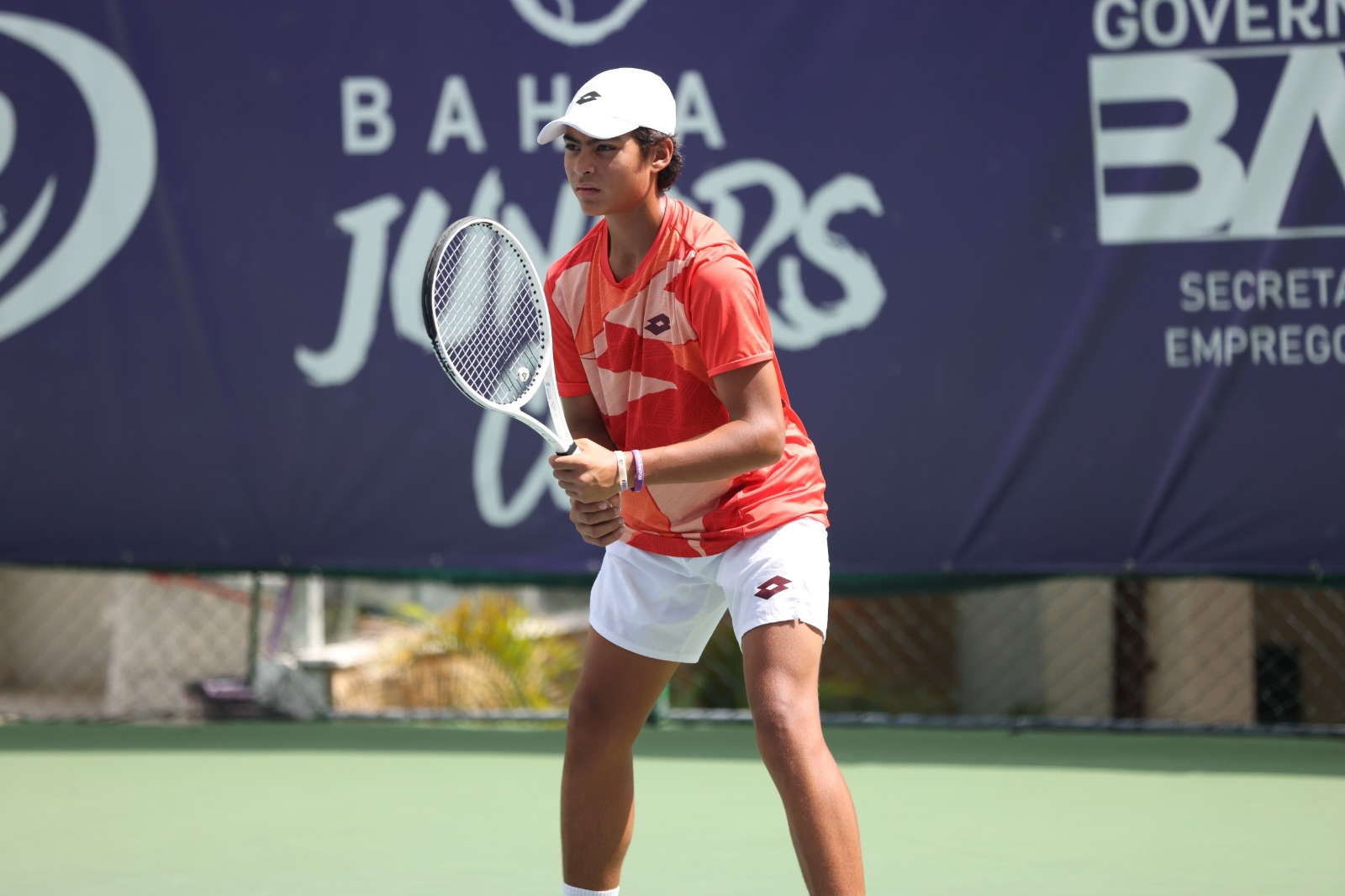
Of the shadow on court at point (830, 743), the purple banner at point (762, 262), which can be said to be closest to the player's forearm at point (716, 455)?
the shadow on court at point (830, 743)

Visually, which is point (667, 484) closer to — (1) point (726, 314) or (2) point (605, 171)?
(1) point (726, 314)

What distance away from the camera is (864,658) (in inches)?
291

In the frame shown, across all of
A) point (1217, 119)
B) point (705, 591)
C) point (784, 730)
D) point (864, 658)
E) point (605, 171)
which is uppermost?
point (1217, 119)

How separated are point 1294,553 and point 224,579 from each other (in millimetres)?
4496

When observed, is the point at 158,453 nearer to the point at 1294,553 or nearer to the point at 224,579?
the point at 224,579

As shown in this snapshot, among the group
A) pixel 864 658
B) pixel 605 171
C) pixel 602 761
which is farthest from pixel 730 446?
pixel 864 658

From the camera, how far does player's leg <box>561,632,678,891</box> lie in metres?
2.77

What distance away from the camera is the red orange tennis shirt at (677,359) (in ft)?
8.54

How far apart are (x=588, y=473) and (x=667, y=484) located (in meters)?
0.24

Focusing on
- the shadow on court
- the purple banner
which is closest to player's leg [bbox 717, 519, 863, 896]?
the shadow on court

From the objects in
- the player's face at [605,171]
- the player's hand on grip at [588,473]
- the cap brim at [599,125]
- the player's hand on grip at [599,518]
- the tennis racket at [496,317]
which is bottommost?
the player's hand on grip at [599,518]

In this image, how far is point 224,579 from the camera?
7.30 metres

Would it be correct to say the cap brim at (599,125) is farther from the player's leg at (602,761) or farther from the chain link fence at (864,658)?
the chain link fence at (864,658)

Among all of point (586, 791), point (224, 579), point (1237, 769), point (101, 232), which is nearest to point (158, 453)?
point (101, 232)
